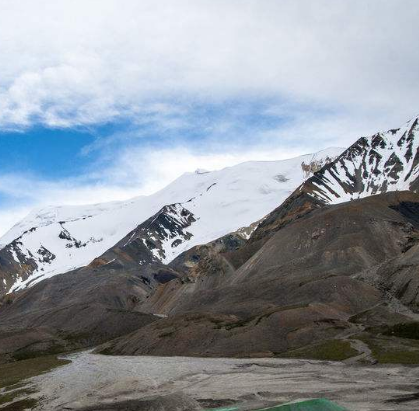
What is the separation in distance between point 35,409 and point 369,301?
85.2 meters

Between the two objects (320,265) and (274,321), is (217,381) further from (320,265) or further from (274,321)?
(320,265)

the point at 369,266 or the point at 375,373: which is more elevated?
the point at 369,266

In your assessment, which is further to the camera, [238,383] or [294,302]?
[294,302]

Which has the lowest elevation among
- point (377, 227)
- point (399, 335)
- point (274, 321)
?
point (399, 335)

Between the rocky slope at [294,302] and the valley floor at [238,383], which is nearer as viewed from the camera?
the valley floor at [238,383]

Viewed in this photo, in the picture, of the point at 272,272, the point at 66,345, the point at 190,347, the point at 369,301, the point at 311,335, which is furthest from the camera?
the point at 272,272

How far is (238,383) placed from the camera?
3100 inches

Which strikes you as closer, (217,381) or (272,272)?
(217,381)

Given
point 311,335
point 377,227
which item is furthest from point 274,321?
point 377,227

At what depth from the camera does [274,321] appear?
11888 centimetres

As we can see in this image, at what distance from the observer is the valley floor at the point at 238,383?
6525 centimetres

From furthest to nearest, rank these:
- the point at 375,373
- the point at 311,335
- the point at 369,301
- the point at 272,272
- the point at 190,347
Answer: the point at 272,272 < the point at 369,301 < the point at 190,347 < the point at 311,335 < the point at 375,373

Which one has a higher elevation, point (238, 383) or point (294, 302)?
point (294, 302)

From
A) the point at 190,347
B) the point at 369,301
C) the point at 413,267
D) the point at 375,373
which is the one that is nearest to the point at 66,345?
the point at 190,347
